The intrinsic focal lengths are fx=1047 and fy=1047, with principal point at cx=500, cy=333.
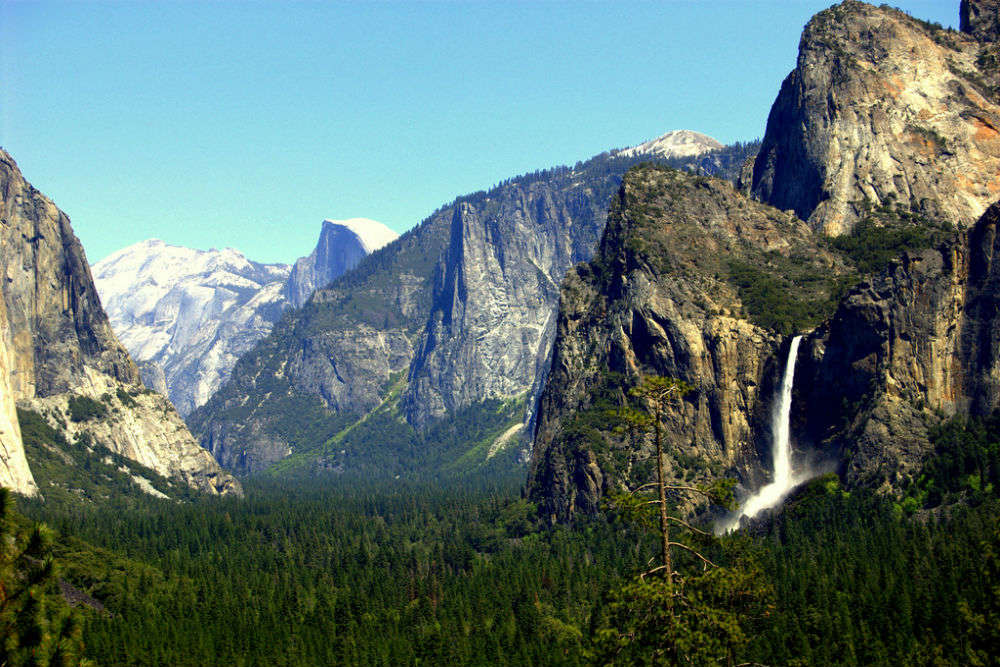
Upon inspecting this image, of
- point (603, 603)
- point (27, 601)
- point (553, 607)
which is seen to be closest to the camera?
point (27, 601)

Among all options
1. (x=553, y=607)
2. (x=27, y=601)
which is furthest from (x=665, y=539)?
(x=553, y=607)

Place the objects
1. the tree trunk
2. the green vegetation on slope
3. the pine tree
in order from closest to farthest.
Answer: the pine tree, the tree trunk, the green vegetation on slope

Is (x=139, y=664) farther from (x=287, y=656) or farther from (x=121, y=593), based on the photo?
(x=121, y=593)

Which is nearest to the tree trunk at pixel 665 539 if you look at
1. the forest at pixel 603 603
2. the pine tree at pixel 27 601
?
the pine tree at pixel 27 601

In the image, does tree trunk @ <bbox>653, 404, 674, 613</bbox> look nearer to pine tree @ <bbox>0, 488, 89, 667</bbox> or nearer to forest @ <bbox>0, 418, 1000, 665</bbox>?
pine tree @ <bbox>0, 488, 89, 667</bbox>

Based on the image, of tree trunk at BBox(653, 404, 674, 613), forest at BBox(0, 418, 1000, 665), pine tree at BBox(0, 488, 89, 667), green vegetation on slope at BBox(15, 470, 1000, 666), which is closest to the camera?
pine tree at BBox(0, 488, 89, 667)

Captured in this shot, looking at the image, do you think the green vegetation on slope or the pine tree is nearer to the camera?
the pine tree

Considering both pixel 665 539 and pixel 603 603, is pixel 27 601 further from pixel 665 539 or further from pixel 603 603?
pixel 603 603

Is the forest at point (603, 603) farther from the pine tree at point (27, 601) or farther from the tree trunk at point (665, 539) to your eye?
the pine tree at point (27, 601)

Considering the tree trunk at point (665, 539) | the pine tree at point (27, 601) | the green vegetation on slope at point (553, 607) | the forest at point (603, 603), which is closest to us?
the pine tree at point (27, 601)

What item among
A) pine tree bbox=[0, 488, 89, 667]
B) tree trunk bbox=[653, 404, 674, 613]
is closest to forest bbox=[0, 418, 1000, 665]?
tree trunk bbox=[653, 404, 674, 613]

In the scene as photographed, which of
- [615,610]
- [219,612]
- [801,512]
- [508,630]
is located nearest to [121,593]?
[219,612]
